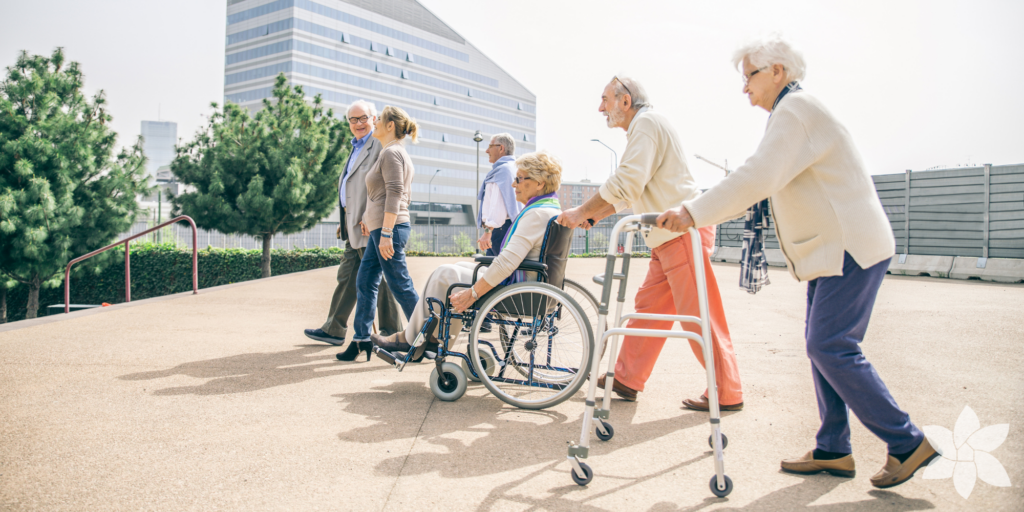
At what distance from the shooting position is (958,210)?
1429 centimetres

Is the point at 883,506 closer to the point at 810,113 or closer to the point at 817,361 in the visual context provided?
the point at 817,361

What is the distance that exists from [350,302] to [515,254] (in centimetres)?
223

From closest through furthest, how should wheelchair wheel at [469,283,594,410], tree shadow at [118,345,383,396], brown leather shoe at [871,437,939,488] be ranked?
brown leather shoe at [871,437,939,488]
wheelchair wheel at [469,283,594,410]
tree shadow at [118,345,383,396]

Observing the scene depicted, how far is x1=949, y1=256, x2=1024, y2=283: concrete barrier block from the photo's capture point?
1252 centimetres

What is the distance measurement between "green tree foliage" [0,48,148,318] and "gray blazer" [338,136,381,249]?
12708 mm

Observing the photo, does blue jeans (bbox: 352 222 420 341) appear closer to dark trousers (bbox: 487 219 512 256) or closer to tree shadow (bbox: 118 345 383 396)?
tree shadow (bbox: 118 345 383 396)

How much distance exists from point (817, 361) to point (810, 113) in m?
0.90

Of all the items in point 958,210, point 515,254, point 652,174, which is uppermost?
point 958,210

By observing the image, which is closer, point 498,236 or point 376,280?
point 376,280

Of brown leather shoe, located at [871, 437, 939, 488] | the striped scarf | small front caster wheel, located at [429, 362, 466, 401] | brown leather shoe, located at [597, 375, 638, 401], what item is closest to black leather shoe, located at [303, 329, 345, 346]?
small front caster wheel, located at [429, 362, 466, 401]

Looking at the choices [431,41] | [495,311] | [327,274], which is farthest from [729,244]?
[431,41]

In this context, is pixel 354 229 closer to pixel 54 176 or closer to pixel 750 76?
pixel 750 76

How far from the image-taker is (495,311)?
135 inches

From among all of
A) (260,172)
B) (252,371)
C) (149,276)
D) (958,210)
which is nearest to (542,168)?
(252,371)
